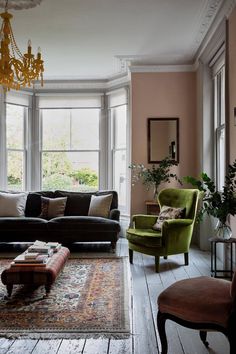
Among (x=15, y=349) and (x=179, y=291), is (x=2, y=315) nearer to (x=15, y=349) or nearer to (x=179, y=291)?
(x=15, y=349)

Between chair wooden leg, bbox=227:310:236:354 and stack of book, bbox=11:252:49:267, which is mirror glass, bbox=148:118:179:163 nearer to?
stack of book, bbox=11:252:49:267

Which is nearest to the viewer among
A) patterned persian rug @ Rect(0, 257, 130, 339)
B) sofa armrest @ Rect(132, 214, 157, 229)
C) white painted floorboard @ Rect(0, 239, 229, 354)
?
white painted floorboard @ Rect(0, 239, 229, 354)

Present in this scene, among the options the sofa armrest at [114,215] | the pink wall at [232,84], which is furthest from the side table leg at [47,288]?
the sofa armrest at [114,215]

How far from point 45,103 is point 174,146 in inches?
110

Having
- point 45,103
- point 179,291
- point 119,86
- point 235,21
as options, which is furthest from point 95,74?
point 179,291

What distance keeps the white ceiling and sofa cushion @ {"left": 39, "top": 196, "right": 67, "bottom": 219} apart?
2377 millimetres

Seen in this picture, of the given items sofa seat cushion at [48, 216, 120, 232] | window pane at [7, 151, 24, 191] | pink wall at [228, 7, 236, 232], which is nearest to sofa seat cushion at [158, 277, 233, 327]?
pink wall at [228, 7, 236, 232]

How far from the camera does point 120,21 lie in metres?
4.59

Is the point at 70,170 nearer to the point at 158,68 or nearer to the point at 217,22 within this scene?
the point at 158,68

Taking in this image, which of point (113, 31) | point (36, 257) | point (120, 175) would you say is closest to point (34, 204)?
point (120, 175)

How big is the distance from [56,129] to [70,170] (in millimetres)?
876

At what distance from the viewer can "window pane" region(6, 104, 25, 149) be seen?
6883 millimetres

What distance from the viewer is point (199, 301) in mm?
2068

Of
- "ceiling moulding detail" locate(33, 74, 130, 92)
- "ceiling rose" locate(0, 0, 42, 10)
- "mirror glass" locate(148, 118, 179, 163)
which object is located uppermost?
"ceiling rose" locate(0, 0, 42, 10)
